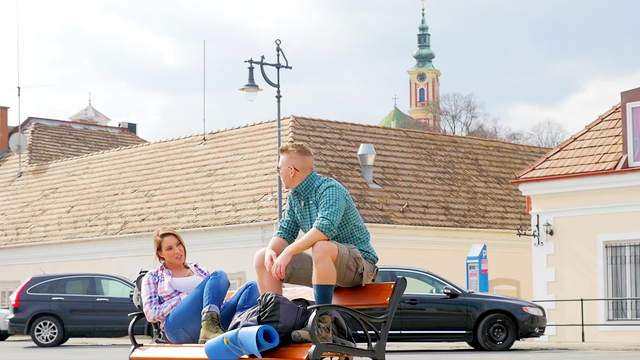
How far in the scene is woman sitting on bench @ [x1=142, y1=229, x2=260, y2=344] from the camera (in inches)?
344

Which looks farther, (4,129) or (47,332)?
(4,129)

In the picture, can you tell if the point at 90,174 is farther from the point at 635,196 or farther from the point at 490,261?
the point at 635,196

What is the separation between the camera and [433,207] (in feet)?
112

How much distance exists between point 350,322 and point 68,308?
60.5 ft

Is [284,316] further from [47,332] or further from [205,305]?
[47,332]

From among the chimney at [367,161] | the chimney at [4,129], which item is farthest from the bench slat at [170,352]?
the chimney at [4,129]

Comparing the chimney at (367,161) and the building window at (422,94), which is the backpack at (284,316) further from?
the building window at (422,94)

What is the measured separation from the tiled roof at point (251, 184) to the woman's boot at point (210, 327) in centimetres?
2243

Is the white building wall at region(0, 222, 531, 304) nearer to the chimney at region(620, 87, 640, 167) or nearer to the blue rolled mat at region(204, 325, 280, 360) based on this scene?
the chimney at region(620, 87, 640, 167)

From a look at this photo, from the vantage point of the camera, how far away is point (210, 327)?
28.2 ft

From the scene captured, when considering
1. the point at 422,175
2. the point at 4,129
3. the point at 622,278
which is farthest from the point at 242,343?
the point at 4,129

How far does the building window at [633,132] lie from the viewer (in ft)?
83.8

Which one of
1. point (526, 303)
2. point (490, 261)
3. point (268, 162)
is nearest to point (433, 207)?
point (490, 261)

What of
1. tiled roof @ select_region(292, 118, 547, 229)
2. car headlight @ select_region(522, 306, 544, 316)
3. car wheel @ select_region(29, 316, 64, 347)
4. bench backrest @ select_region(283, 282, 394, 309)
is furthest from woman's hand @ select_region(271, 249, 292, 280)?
tiled roof @ select_region(292, 118, 547, 229)
